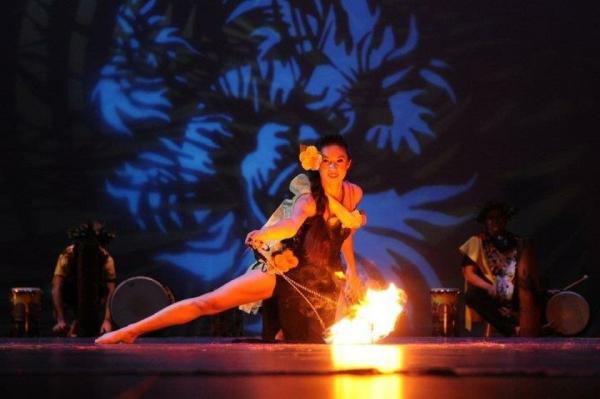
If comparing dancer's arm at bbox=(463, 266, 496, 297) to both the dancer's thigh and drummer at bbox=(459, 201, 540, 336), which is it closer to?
drummer at bbox=(459, 201, 540, 336)

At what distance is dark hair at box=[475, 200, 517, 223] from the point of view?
7785 millimetres

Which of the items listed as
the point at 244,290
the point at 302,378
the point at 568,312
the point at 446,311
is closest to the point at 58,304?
the point at 244,290

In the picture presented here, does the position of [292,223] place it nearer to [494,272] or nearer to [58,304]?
[494,272]

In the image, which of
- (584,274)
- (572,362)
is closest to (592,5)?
(584,274)

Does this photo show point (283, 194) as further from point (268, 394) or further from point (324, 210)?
point (268, 394)

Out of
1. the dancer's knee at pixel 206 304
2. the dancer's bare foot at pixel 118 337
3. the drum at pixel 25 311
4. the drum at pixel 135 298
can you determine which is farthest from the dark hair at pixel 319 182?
the drum at pixel 25 311

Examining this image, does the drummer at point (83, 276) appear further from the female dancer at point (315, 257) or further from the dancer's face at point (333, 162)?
the dancer's face at point (333, 162)

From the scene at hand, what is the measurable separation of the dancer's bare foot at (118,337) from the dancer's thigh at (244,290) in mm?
418

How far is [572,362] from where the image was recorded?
2.83m

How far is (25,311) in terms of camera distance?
7.63 meters

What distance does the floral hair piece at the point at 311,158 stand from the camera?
555 centimetres

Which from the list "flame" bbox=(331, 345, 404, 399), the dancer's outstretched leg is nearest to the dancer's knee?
the dancer's outstretched leg

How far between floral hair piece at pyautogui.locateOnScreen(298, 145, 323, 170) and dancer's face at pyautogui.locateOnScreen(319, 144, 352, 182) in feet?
0.11

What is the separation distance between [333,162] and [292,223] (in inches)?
14.9
